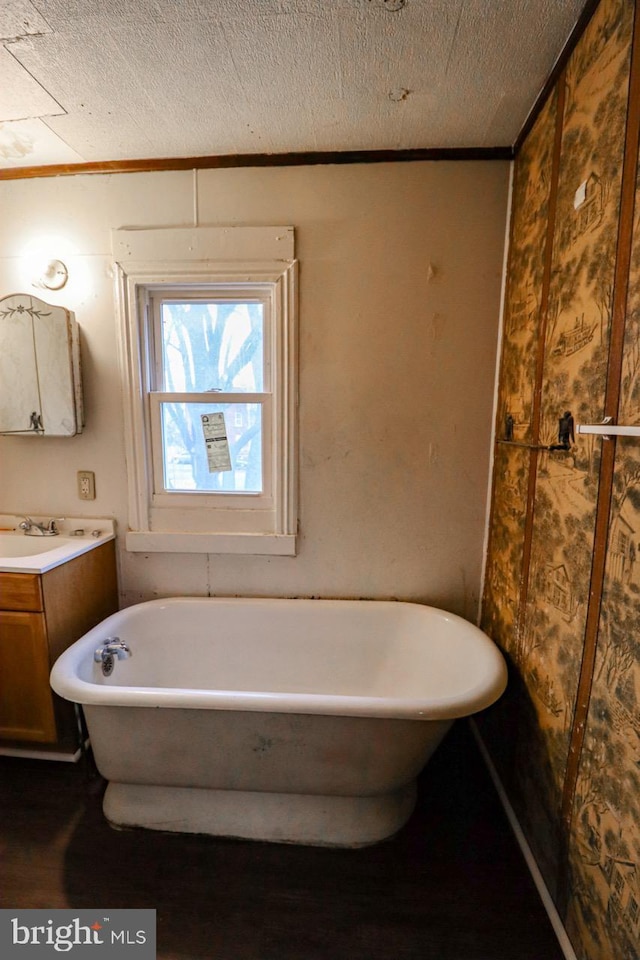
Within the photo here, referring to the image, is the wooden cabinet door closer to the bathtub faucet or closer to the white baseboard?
the bathtub faucet

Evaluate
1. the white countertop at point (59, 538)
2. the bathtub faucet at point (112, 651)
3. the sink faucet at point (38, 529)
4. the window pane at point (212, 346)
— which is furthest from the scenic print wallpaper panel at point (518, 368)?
the sink faucet at point (38, 529)

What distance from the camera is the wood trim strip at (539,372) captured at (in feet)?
4.03

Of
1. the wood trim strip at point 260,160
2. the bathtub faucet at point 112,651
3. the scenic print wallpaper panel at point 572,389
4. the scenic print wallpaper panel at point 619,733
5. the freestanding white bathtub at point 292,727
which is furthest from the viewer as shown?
the wood trim strip at point 260,160

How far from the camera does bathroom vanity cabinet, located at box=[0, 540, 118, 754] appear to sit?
1517mm

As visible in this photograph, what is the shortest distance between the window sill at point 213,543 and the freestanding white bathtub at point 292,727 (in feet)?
0.95

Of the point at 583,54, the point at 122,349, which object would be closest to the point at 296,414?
the point at 122,349

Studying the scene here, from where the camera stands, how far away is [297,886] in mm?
1205

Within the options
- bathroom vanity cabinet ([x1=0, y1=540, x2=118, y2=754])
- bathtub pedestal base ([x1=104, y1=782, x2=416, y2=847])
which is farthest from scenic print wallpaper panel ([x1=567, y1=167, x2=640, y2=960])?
bathroom vanity cabinet ([x1=0, y1=540, x2=118, y2=754])

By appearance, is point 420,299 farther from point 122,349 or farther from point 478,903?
point 478,903

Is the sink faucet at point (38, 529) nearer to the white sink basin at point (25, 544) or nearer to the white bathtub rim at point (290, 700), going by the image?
the white sink basin at point (25, 544)

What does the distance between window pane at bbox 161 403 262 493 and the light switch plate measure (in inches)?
13.5

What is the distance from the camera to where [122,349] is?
1807mm

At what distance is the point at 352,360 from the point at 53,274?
1378mm

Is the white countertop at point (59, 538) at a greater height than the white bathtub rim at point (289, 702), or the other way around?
the white countertop at point (59, 538)
